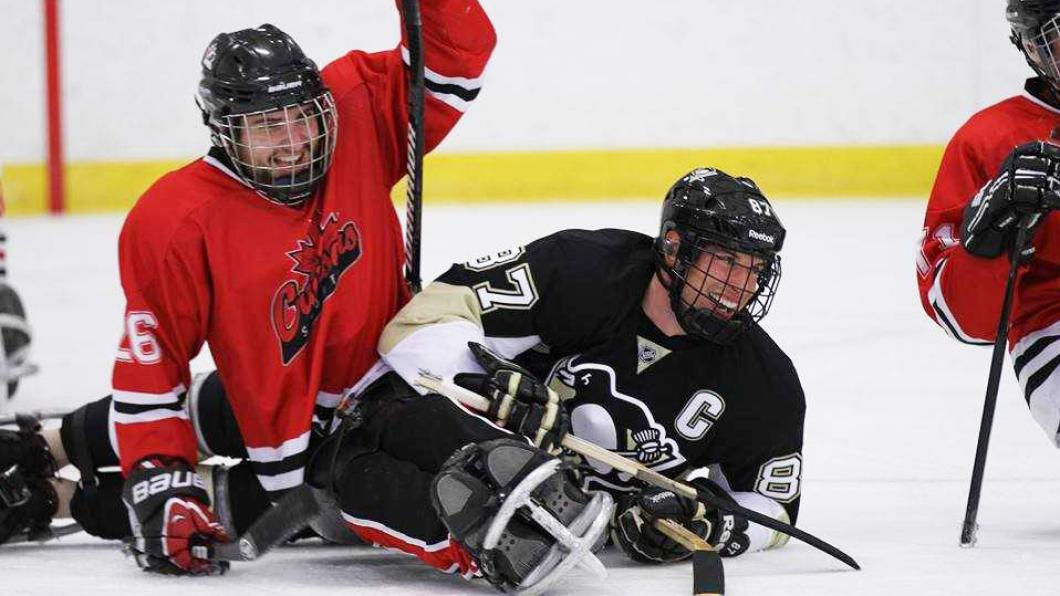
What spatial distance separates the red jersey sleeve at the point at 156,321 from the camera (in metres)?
2.49

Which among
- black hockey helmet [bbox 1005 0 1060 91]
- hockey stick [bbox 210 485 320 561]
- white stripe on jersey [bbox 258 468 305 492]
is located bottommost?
white stripe on jersey [bbox 258 468 305 492]

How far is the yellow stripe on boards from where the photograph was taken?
24.3 ft

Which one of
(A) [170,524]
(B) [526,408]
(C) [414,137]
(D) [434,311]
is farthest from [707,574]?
(C) [414,137]

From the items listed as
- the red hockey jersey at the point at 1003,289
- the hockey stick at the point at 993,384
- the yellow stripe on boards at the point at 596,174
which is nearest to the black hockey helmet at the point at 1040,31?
the red hockey jersey at the point at 1003,289

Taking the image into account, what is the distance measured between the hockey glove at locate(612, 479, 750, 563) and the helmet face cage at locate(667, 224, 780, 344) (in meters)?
0.27

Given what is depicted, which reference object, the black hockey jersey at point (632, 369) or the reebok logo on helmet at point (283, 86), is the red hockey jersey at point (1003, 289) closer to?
the black hockey jersey at point (632, 369)

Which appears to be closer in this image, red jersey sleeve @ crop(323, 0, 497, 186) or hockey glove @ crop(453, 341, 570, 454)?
hockey glove @ crop(453, 341, 570, 454)

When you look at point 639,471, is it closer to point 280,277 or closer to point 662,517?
point 662,517

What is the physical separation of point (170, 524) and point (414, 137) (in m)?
0.76

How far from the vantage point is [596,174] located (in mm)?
7543

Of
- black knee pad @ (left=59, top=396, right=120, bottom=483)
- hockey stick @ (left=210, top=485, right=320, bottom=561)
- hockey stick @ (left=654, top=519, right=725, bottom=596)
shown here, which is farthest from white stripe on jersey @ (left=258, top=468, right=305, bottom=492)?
hockey stick @ (left=654, top=519, right=725, bottom=596)

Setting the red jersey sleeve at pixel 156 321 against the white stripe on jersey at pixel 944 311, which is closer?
the red jersey sleeve at pixel 156 321

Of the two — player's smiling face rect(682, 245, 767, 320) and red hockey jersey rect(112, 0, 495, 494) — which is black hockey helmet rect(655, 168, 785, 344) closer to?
player's smiling face rect(682, 245, 767, 320)

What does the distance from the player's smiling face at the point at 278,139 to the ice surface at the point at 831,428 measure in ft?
2.08
